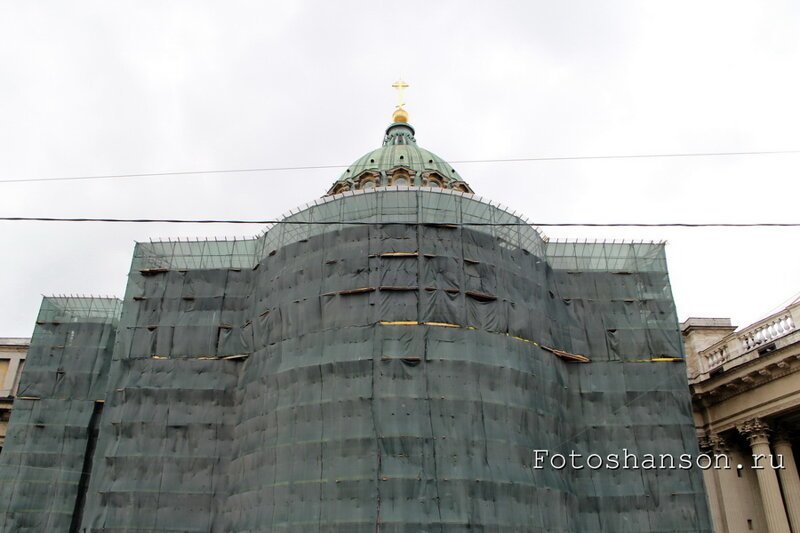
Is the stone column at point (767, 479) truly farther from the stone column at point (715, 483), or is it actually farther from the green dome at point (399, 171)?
the green dome at point (399, 171)

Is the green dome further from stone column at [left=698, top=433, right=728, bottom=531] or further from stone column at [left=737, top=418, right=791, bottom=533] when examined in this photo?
stone column at [left=737, top=418, right=791, bottom=533]

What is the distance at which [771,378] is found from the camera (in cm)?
2961

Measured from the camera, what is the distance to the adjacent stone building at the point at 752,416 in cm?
2897

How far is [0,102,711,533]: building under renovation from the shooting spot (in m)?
24.4

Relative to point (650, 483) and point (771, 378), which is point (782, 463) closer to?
point (771, 378)

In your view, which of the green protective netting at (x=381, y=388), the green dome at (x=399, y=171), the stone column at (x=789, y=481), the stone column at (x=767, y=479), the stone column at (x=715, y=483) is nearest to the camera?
the green protective netting at (x=381, y=388)

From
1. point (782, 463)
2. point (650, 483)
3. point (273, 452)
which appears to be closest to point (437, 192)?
point (273, 452)

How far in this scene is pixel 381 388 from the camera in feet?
82.8

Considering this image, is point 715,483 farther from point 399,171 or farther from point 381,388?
point 399,171

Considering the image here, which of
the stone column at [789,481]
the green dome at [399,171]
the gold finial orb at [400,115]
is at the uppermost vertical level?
the gold finial orb at [400,115]

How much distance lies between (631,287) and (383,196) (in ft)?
41.7

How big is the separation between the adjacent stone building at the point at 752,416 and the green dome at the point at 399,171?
79.0 ft

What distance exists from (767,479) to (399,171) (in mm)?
32863

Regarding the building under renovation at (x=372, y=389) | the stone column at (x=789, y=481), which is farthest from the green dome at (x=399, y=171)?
the stone column at (x=789, y=481)
